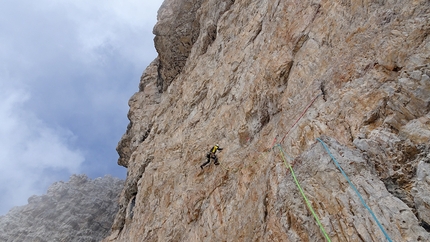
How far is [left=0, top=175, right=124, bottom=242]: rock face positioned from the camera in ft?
120

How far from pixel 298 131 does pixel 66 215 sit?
1514 inches

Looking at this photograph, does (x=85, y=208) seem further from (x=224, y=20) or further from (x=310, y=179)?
(x=310, y=179)

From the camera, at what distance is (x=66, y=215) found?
38969 millimetres

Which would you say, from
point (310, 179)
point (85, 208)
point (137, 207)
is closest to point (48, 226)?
point (85, 208)

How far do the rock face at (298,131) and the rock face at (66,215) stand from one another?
17.3 metres

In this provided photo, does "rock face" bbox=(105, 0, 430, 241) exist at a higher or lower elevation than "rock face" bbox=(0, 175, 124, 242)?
lower

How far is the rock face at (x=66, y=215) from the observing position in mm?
36594

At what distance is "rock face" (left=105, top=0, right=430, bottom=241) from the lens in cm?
593

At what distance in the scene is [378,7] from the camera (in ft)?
31.1

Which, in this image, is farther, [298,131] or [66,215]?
[66,215]

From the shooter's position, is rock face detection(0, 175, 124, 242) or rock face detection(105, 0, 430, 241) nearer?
rock face detection(105, 0, 430, 241)

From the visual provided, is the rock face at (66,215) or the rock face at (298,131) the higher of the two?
the rock face at (66,215)

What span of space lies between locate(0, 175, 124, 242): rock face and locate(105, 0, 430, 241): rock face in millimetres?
17313

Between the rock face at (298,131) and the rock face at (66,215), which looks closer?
the rock face at (298,131)
